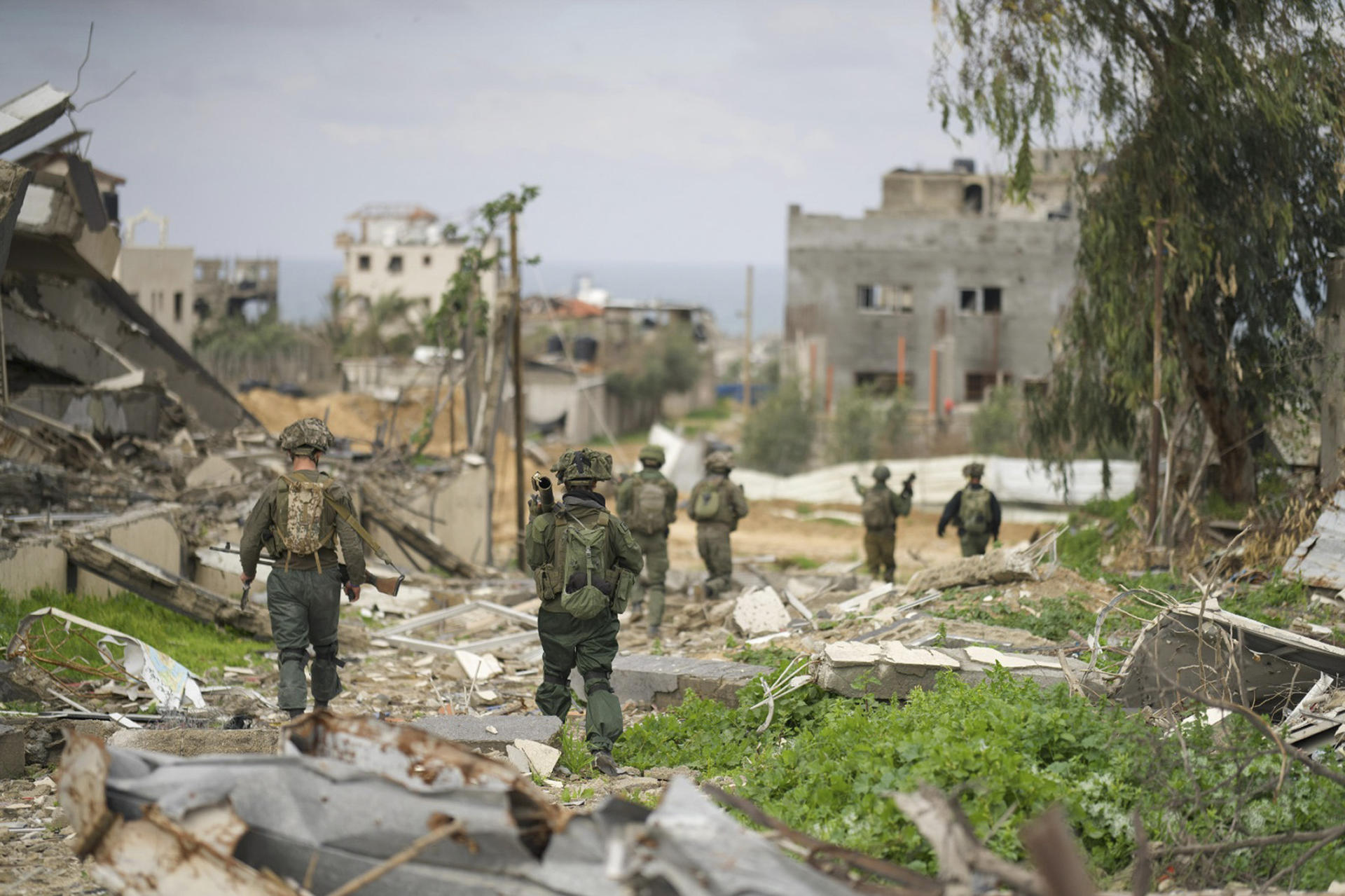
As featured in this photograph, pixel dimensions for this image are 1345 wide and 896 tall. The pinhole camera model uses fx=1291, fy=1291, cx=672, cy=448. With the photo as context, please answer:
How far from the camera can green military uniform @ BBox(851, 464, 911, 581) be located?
1357 cm

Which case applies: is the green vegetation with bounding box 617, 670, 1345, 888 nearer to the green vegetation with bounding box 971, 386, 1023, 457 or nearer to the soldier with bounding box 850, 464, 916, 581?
the soldier with bounding box 850, 464, 916, 581

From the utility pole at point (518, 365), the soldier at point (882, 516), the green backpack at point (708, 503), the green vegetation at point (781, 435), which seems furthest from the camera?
the green vegetation at point (781, 435)

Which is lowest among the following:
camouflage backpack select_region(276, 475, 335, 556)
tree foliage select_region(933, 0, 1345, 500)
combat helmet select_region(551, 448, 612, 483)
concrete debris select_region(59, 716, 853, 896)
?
concrete debris select_region(59, 716, 853, 896)

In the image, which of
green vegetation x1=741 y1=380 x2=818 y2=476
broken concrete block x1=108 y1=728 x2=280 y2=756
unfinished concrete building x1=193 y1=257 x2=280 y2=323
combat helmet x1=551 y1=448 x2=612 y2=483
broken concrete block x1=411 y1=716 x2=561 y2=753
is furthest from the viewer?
unfinished concrete building x1=193 y1=257 x2=280 y2=323

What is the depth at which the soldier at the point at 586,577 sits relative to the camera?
6.76 metres

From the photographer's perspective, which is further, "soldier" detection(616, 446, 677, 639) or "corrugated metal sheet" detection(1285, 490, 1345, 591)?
"soldier" detection(616, 446, 677, 639)

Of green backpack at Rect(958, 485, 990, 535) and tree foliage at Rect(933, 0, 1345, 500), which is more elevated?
tree foliage at Rect(933, 0, 1345, 500)

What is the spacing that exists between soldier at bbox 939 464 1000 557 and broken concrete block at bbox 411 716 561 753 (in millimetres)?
7301

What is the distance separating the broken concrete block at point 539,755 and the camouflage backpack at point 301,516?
64.1 inches

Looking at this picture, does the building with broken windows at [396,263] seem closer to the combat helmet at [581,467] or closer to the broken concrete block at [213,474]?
the broken concrete block at [213,474]

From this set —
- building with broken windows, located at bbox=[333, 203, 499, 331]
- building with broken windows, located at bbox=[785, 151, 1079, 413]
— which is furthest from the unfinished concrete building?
building with broken windows, located at bbox=[785, 151, 1079, 413]

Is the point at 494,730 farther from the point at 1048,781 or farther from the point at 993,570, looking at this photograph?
the point at 993,570

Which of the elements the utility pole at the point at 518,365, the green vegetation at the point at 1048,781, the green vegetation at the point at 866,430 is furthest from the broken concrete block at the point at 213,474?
the green vegetation at the point at 866,430

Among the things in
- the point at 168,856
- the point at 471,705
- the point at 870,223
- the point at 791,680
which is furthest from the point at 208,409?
the point at 870,223
